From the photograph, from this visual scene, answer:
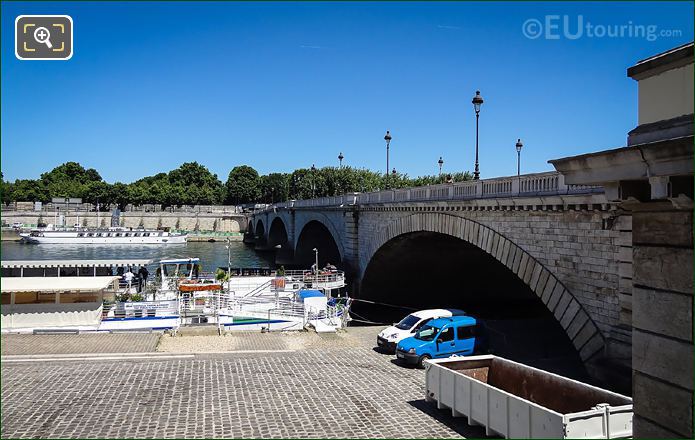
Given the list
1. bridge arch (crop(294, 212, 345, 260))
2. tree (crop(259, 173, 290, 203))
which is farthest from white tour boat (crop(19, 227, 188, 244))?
tree (crop(259, 173, 290, 203))

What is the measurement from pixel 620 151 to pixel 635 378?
2.62 m

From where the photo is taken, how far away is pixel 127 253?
84.6 meters

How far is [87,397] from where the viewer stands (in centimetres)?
1530

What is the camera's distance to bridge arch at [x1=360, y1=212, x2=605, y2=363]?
58.4 feet

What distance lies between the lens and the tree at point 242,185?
561ft

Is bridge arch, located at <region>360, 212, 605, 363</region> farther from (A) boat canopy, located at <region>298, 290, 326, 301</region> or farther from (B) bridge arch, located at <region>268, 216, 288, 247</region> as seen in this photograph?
(B) bridge arch, located at <region>268, 216, 288, 247</region>

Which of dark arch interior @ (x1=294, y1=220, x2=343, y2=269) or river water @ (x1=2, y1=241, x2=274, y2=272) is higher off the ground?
dark arch interior @ (x1=294, y1=220, x2=343, y2=269)

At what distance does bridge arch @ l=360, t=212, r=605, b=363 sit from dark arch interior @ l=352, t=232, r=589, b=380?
338cm

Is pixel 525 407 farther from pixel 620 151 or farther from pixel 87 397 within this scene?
pixel 87 397

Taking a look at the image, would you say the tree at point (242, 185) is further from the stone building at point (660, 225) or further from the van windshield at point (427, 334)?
the stone building at point (660, 225)

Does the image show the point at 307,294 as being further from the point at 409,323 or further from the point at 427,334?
the point at 427,334

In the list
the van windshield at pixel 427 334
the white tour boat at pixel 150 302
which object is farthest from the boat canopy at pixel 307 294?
the van windshield at pixel 427 334

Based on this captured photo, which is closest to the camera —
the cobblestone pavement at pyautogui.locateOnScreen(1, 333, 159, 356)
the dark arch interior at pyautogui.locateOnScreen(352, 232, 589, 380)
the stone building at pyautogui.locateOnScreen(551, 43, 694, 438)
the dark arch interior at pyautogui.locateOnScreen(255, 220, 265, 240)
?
the stone building at pyautogui.locateOnScreen(551, 43, 694, 438)

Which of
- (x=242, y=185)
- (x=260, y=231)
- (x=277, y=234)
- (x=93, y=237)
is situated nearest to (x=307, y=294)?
(x=277, y=234)
